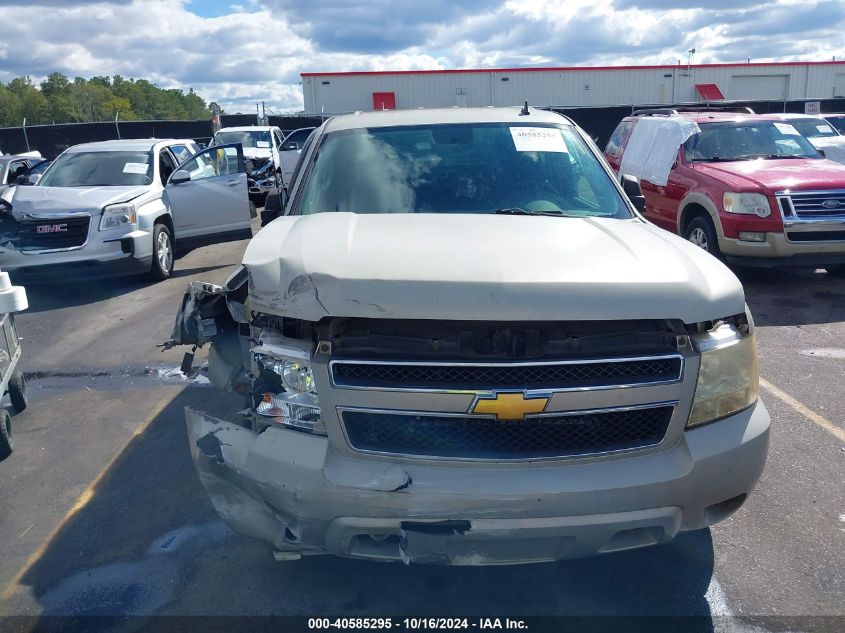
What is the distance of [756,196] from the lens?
26.5 ft

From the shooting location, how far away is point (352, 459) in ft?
8.59

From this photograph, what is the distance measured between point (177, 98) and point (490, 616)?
487ft

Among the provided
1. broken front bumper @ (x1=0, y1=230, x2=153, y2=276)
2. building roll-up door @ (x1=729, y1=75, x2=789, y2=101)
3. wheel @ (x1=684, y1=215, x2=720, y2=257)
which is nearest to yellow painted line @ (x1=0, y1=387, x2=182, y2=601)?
broken front bumper @ (x1=0, y1=230, x2=153, y2=276)

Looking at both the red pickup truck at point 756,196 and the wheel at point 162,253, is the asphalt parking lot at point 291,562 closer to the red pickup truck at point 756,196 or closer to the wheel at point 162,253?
the red pickup truck at point 756,196

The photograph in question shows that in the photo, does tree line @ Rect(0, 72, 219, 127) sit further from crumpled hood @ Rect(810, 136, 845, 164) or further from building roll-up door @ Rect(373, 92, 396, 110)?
crumpled hood @ Rect(810, 136, 845, 164)

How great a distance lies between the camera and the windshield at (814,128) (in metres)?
11.7

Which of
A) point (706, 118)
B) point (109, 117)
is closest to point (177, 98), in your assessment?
point (109, 117)

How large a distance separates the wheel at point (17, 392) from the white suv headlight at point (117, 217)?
13.4 ft

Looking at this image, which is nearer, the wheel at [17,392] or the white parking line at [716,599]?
the white parking line at [716,599]

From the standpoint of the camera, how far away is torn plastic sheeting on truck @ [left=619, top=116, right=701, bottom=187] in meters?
9.71

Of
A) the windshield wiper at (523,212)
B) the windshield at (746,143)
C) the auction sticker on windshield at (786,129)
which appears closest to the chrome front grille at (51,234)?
the windshield wiper at (523,212)

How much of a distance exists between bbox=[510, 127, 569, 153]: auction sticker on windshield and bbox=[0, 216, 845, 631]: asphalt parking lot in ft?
7.25

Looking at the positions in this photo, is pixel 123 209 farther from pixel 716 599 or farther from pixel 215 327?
pixel 716 599

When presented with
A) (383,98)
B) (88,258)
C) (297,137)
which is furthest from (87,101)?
(88,258)
